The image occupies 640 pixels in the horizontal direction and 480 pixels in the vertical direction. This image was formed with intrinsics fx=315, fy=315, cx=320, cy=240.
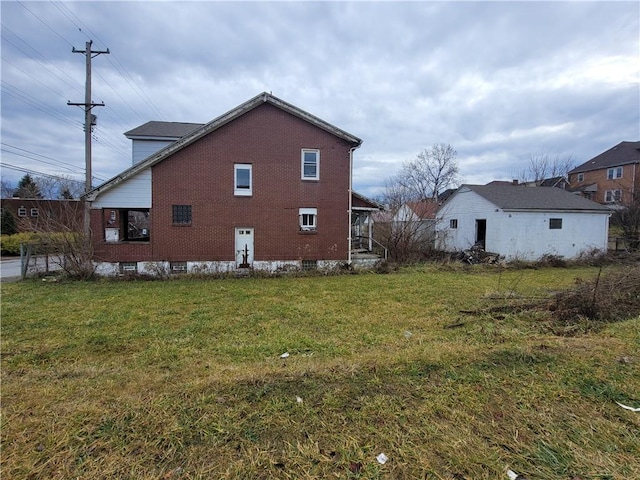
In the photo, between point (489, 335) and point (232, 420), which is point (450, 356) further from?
point (232, 420)

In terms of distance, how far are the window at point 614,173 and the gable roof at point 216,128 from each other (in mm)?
42256

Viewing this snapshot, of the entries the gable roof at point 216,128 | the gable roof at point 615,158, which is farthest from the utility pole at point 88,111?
A: the gable roof at point 615,158

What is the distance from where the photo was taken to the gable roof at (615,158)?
38.0m

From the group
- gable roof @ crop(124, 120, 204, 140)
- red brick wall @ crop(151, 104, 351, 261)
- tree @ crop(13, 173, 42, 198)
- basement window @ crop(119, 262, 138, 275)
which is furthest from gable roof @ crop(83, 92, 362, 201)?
tree @ crop(13, 173, 42, 198)

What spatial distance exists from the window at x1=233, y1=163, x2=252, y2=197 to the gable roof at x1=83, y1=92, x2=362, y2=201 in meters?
2.09

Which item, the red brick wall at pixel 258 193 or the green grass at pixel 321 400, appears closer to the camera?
the green grass at pixel 321 400

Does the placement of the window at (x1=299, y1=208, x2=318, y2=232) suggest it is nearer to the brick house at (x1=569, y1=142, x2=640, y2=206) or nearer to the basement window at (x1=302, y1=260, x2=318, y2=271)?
the basement window at (x1=302, y1=260, x2=318, y2=271)

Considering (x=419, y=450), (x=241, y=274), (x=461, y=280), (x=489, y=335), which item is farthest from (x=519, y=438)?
(x=241, y=274)

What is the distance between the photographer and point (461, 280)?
1306 centimetres

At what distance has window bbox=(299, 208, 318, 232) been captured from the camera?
50.9 feet

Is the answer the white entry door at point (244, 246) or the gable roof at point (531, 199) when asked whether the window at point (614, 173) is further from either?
the white entry door at point (244, 246)

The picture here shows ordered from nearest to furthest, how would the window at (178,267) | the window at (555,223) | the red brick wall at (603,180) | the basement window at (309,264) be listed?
the window at (178,267), the basement window at (309,264), the window at (555,223), the red brick wall at (603,180)

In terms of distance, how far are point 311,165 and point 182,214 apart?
6560 mm

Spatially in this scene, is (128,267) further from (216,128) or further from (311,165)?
(311,165)
